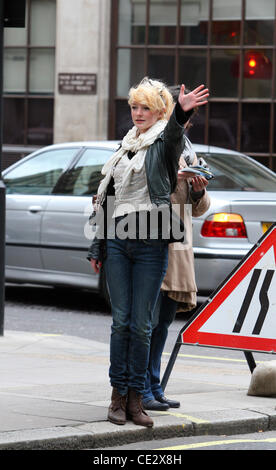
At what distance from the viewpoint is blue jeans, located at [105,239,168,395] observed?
570cm

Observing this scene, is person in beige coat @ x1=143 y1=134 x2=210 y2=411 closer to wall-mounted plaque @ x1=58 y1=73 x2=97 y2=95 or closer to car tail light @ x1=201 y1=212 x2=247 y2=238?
car tail light @ x1=201 y1=212 x2=247 y2=238

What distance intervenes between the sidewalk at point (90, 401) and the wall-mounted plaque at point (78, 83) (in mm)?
14531

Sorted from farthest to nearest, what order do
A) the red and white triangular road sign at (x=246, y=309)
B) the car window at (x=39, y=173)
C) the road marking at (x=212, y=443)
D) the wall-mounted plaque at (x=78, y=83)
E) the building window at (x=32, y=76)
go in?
the building window at (x=32, y=76) < the wall-mounted plaque at (x=78, y=83) < the car window at (x=39, y=173) < the red and white triangular road sign at (x=246, y=309) < the road marking at (x=212, y=443)

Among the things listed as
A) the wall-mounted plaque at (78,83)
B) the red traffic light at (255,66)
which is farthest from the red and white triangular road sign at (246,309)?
the wall-mounted plaque at (78,83)

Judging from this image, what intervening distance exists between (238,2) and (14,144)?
5673 mm

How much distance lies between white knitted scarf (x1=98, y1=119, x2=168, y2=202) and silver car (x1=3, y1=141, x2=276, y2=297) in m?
4.23

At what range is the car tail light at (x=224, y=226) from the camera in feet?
33.0

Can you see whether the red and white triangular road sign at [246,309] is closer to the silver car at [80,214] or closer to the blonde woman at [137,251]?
the blonde woman at [137,251]

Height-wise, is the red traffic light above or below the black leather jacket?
above

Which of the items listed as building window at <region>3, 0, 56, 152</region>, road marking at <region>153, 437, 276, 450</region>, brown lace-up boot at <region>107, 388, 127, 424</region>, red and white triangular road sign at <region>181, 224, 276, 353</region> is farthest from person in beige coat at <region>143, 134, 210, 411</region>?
building window at <region>3, 0, 56, 152</region>

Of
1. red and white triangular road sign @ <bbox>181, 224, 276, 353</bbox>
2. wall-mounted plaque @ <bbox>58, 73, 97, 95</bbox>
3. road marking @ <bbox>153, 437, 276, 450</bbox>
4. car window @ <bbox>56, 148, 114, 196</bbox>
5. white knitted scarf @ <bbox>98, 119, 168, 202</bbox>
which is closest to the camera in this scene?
road marking @ <bbox>153, 437, 276, 450</bbox>

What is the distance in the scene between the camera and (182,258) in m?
6.23

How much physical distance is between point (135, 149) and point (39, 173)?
591 centimetres
